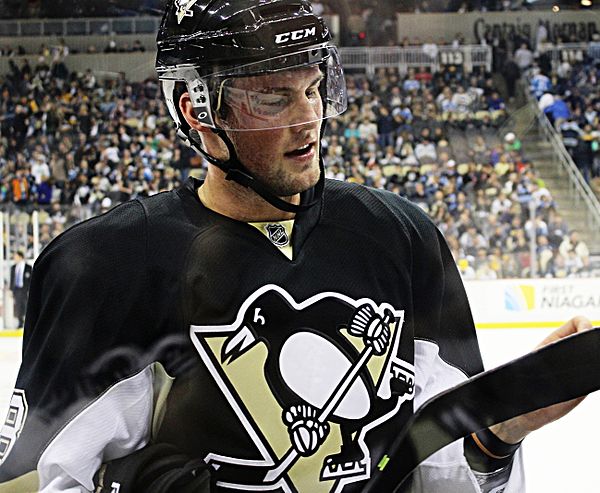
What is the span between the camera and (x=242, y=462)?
880mm

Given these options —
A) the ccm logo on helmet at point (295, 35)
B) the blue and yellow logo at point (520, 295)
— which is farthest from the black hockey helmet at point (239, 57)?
the blue and yellow logo at point (520, 295)

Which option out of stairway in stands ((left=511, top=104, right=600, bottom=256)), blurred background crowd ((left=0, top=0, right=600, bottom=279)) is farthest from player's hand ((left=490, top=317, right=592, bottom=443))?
stairway in stands ((left=511, top=104, right=600, bottom=256))

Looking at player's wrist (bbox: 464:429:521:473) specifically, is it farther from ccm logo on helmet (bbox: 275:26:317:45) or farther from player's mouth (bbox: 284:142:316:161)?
ccm logo on helmet (bbox: 275:26:317:45)

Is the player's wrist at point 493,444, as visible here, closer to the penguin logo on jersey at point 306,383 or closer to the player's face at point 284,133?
the penguin logo on jersey at point 306,383

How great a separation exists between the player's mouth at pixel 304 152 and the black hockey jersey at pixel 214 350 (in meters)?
0.07

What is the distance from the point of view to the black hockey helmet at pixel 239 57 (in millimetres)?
857

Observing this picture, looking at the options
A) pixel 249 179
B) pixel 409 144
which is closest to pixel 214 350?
pixel 249 179

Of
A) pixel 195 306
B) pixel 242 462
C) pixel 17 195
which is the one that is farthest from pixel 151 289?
pixel 17 195

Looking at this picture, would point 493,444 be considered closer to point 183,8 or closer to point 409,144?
point 183,8

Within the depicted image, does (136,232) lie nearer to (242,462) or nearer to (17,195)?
(242,462)

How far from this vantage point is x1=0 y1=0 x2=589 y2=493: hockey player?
0.88 meters

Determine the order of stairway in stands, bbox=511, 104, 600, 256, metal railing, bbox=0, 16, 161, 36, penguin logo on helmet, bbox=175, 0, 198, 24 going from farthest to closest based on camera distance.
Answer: stairway in stands, bbox=511, 104, 600, 256
metal railing, bbox=0, 16, 161, 36
penguin logo on helmet, bbox=175, 0, 198, 24

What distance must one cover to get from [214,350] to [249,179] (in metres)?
0.17

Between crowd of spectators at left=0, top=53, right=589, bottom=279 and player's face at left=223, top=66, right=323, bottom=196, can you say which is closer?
player's face at left=223, top=66, right=323, bottom=196
